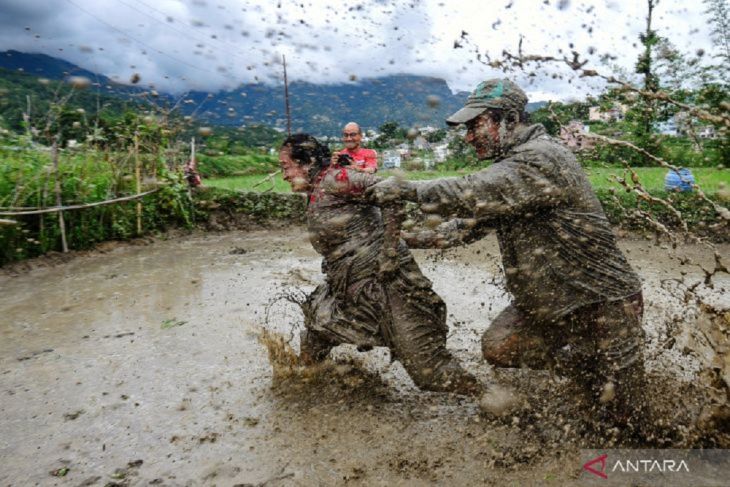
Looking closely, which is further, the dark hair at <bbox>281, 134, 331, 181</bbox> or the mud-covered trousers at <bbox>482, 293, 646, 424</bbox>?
the dark hair at <bbox>281, 134, 331, 181</bbox>

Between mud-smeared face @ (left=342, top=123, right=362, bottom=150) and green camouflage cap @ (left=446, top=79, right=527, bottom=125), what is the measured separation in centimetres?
448

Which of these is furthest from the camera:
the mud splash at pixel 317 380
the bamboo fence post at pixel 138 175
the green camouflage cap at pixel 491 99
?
the bamboo fence post at pixel 138 175

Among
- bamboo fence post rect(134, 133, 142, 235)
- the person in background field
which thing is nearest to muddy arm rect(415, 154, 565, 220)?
the person in background field

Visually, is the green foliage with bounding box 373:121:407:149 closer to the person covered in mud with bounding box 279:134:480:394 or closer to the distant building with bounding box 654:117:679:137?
the person covered in mud with bounding box 279:134:480:394

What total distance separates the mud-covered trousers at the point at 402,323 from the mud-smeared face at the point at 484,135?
81 cm

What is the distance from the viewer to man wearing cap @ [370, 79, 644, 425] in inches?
108

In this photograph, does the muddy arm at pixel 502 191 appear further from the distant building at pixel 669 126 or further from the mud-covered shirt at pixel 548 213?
the distant building at pixel 669 126

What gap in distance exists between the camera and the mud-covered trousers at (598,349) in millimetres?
2773

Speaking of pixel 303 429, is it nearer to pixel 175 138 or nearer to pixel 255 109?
pixel 255 109

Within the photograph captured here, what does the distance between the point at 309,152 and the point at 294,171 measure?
154 mm

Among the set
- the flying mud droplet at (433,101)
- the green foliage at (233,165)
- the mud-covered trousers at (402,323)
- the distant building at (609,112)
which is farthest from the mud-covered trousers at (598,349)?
the green foliage at (233,165)

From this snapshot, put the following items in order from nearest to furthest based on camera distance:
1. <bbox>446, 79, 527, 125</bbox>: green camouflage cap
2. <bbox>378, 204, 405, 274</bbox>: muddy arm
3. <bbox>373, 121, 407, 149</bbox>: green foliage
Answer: <bbox>446, 79, 527, 125</bbox>: green camouflage cap < <bbox>378, 204, 405, 274</bbox>: muddy arm < <bbox>373, 121, 407, 149</bbox>: green foliage

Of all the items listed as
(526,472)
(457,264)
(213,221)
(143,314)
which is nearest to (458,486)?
(526,472)

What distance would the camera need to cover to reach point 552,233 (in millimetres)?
2828
